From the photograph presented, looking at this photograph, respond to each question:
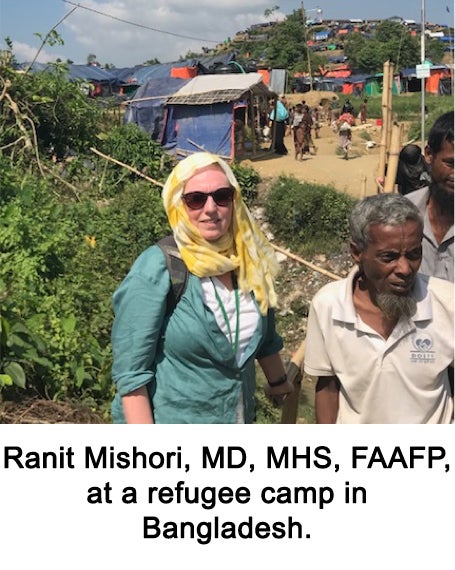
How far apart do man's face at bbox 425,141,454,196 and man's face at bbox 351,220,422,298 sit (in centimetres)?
48

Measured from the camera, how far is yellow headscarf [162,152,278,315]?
1.69 metres

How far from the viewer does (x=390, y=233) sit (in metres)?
1.55

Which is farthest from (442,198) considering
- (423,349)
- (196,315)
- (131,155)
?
(131,155)

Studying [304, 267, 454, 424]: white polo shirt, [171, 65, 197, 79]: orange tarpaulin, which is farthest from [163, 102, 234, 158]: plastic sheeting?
[304, 267, 454, 424]: white polo shirt

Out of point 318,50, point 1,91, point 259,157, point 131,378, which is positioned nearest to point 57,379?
point 131,378

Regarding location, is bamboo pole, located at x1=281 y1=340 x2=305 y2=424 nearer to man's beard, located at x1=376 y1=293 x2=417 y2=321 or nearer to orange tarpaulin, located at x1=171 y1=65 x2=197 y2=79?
man's beard, located at x1=376 y1=293 x2=417 y2=321

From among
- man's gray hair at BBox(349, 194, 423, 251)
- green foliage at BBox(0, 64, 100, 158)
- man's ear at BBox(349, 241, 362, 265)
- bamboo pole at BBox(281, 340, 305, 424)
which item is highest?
green foliage at BBox(0, 64, 100, 158)

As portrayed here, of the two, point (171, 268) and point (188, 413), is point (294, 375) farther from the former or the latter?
point (171, 268)

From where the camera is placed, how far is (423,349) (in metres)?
1.57

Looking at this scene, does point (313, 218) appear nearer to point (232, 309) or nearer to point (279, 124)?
point (279, 124)

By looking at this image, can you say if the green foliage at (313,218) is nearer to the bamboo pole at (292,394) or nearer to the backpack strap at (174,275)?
the bamboo pole at (292,394)

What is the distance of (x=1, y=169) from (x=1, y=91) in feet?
9.47

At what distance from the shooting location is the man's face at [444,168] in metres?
1.95

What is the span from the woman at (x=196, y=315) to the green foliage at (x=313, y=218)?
7086 mm
